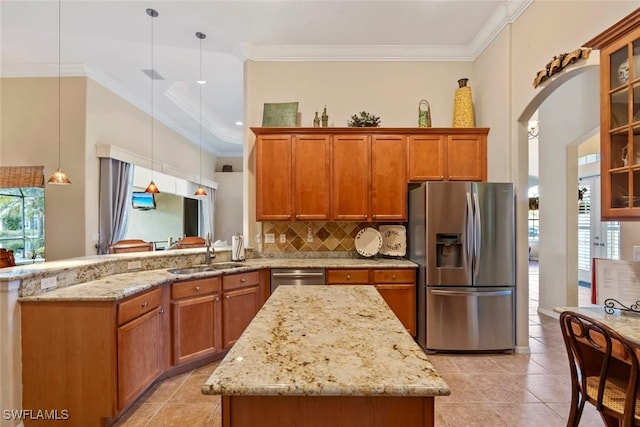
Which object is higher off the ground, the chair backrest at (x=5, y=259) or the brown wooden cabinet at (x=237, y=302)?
the chair backrest at (x=5, y=259)

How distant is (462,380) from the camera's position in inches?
107

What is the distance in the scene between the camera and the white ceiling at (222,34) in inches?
127

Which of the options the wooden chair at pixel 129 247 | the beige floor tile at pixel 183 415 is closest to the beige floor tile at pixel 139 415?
the beige floor tile at pixel 183 415

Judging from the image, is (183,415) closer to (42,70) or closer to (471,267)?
(471,267)

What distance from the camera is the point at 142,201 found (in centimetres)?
577

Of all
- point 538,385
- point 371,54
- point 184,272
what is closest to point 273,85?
point 371,54

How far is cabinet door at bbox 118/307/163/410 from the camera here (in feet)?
6.87

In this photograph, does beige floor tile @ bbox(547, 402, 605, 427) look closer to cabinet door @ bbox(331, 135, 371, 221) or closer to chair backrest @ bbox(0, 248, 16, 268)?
cabinet door @ bbox(331, 135, 371, 221)

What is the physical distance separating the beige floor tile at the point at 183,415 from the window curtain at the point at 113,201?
121 inches

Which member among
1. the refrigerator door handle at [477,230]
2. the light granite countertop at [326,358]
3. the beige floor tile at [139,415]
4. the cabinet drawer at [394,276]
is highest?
the refrigerator door handle at [477,230]

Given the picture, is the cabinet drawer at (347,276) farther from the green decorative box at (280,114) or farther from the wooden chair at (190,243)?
the wooden chair at (190,243)

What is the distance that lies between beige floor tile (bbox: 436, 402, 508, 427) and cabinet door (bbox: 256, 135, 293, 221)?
2358mm

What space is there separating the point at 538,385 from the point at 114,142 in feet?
19.2

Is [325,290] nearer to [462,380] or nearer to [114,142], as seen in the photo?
[462,380]
